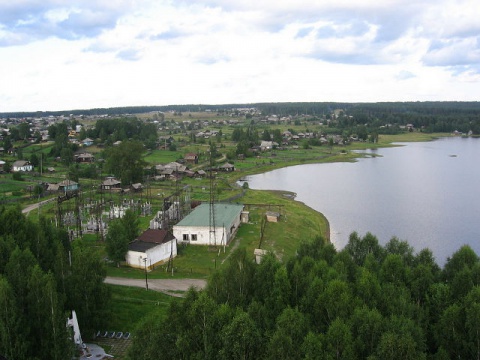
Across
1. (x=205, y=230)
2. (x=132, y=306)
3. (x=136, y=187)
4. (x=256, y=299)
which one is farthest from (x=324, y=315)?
(x=136, y=187)

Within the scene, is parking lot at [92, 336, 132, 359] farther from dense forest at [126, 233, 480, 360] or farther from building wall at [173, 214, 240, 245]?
building wall at [173, 214, 240, 245]

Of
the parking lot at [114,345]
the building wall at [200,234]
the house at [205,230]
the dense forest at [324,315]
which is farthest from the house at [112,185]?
the dense forest at [324,315]

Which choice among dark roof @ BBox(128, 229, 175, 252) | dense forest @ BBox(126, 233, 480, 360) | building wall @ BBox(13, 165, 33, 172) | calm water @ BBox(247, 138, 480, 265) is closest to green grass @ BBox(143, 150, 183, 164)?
calm water @ BBox(247, 138, 480, 265)

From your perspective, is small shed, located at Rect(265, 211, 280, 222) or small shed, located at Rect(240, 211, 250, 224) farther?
small shed, located at Rect(265, 211, 280, 222)

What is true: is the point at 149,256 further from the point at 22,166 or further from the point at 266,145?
the point at 266,145

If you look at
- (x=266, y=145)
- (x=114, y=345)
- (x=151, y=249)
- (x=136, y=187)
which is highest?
(x=266, y=145)

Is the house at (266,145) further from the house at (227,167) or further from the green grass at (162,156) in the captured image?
the house at (227,167)
